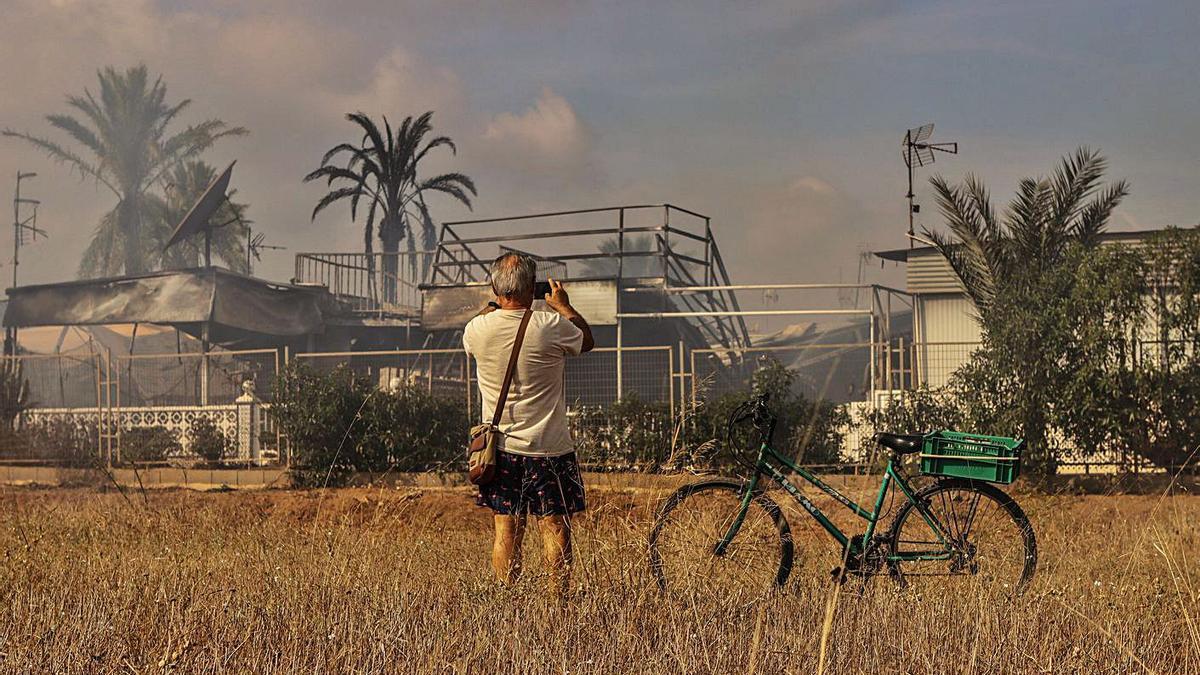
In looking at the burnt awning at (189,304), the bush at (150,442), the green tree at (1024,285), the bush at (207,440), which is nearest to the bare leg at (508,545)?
the green tree at (1024,285)

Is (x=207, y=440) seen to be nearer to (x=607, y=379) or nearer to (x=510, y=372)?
(x=607, y=379)

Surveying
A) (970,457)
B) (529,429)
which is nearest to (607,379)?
(970,457)

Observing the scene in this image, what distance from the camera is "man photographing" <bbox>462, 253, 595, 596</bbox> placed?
5848mm

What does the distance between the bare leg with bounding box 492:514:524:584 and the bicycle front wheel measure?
70 centimetres

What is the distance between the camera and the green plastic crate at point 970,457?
6727 millimetres

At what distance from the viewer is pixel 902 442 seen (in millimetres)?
6684

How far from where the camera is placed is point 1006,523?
6875 millimetres

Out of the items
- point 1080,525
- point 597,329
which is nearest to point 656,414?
point 1080,525

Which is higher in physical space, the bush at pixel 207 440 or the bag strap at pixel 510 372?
the bag strap at pixel 510 372

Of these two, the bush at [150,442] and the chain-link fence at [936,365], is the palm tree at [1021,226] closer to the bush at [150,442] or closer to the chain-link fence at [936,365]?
the chain-link fence at [936,365]

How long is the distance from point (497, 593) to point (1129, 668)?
8.31ft

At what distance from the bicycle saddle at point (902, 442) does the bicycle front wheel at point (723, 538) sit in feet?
2.24

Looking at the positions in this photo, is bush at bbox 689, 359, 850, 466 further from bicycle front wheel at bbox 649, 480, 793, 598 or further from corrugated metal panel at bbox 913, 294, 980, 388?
bicycle front wheel at bbox 649, 480, 793, 598

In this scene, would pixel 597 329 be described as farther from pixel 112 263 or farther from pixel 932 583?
pixel 112 263
